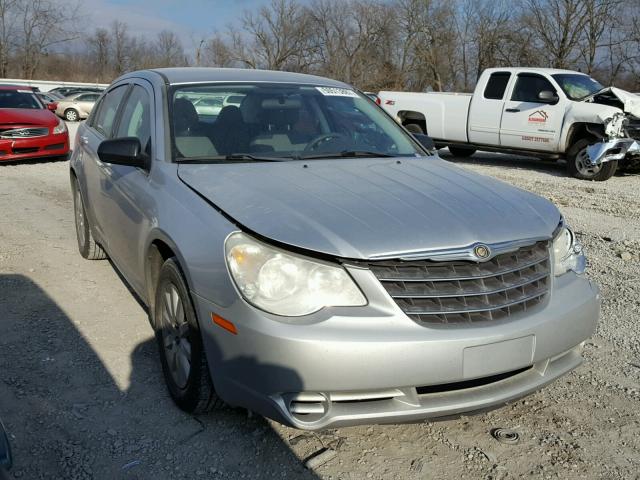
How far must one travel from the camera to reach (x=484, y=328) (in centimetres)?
241

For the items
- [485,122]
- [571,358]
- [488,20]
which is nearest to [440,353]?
[571,358]

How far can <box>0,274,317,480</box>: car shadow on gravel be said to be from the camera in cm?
261

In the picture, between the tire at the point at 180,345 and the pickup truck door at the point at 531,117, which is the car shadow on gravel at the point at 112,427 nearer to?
the tire at the point at 180,345

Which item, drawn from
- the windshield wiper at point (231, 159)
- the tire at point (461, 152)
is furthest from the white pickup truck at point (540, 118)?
the windshield wiper at point (231, 159)

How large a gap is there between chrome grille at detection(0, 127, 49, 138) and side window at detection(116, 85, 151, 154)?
336 inches

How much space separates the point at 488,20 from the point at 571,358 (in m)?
52.3

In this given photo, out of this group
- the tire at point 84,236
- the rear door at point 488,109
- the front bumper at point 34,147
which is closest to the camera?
the tire at point 84,236

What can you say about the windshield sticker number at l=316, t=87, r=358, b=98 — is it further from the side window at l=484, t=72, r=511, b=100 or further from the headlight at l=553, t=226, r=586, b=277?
the side window at l=484, t=72, r=511, b=100

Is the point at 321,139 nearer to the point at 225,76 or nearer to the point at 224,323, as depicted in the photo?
the point at 225,76

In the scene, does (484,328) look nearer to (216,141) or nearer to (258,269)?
(258,269)

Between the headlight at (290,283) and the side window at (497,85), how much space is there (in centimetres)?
1045

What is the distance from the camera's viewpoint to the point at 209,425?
291 cm

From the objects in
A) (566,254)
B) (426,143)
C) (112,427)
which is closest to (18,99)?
(426,143)

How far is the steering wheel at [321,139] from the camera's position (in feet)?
12.3
